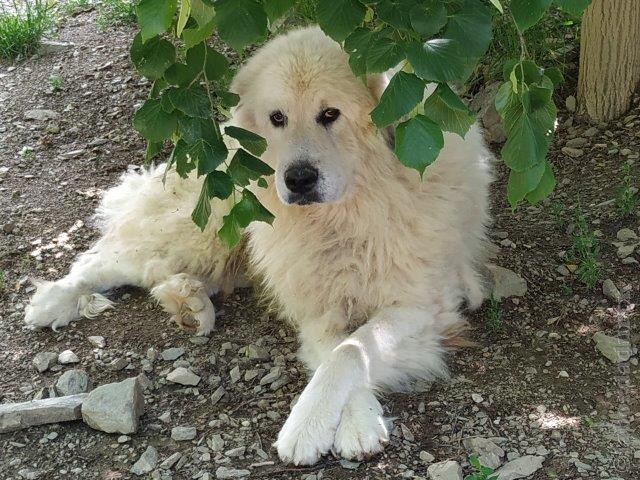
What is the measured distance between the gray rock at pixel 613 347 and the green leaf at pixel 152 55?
6.70 ft

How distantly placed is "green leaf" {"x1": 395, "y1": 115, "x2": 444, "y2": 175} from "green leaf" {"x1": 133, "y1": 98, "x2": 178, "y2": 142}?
0.67 meters

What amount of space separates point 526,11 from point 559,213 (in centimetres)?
245

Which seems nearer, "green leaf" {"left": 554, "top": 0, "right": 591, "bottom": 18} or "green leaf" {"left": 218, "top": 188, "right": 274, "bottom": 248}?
"green leaf" {"left": 554, "top": 0, "right": 591, "bottom": 18}

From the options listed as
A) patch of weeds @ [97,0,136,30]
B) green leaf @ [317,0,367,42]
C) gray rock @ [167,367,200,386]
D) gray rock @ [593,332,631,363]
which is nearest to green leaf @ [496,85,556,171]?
green leaf @ [317,0,367,42]

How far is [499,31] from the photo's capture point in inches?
191

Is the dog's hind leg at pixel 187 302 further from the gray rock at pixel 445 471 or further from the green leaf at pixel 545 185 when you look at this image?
the green leaf at pixel 545 185

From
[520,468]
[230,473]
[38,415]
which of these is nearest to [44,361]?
[38,415]

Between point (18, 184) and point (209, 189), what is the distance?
3.26 metres

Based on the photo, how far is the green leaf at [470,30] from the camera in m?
1.80

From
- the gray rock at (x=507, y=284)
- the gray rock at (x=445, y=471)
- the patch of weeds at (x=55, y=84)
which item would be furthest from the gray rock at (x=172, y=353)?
the patch of weeds at (x=55, y=84)

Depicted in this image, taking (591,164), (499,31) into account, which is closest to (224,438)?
(591,164)

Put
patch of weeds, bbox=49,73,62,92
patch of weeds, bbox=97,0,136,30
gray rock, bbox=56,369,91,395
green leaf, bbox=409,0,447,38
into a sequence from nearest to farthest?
1. green leaf, bbox=409,0,447,38
2. gray rock, bbox=56,369,91,395
3. patch of weeds, bbox=49,73,62,92
4. patch of weeds, bbox=97,0,136,30

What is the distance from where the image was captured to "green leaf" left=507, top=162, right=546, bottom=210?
1.97 m

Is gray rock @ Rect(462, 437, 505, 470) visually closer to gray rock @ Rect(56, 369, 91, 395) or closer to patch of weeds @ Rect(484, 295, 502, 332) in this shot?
patch of weeds @ Rect(484, 295, 502, 332)
